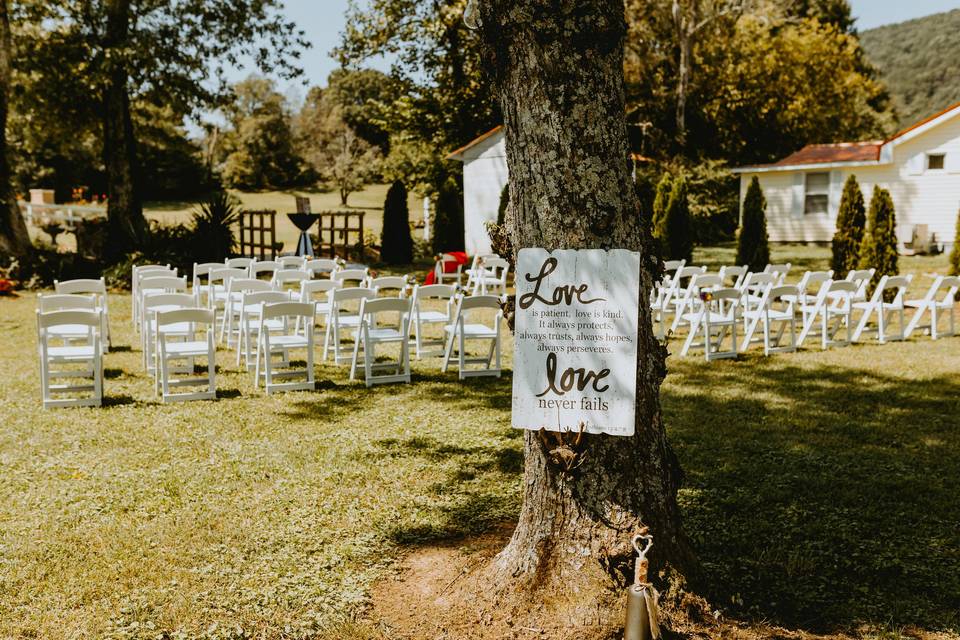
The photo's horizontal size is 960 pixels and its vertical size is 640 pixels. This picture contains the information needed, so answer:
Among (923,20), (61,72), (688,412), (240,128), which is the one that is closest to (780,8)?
(61,72)

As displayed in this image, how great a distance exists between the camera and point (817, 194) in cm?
2780

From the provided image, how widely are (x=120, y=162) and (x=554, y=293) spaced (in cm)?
2126

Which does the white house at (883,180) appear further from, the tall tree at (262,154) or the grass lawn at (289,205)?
the tall tree at (262,154)

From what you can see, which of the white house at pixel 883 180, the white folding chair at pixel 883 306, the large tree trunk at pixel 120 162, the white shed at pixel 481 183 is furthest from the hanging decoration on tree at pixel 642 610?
the white house at pixel 883 180

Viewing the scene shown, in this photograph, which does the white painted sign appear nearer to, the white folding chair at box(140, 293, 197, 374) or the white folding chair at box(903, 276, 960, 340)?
the white folding chair at box(140, 293, 197, 374)

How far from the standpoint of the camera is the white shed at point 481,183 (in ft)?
84.4

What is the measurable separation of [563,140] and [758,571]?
106 inches

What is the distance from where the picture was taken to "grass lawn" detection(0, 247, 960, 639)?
4250 mm

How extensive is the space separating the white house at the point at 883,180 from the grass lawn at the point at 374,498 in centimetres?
1779

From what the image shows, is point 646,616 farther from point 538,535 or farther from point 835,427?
point 835,427

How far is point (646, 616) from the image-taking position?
3.42 m

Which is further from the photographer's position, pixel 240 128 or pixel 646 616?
pixel 240 128

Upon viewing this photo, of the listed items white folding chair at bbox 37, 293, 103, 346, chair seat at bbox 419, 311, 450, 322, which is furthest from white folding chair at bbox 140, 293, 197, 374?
chair seat at bbox 419, 311, 450, 322

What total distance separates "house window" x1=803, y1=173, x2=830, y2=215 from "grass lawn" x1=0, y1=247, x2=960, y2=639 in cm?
1964
